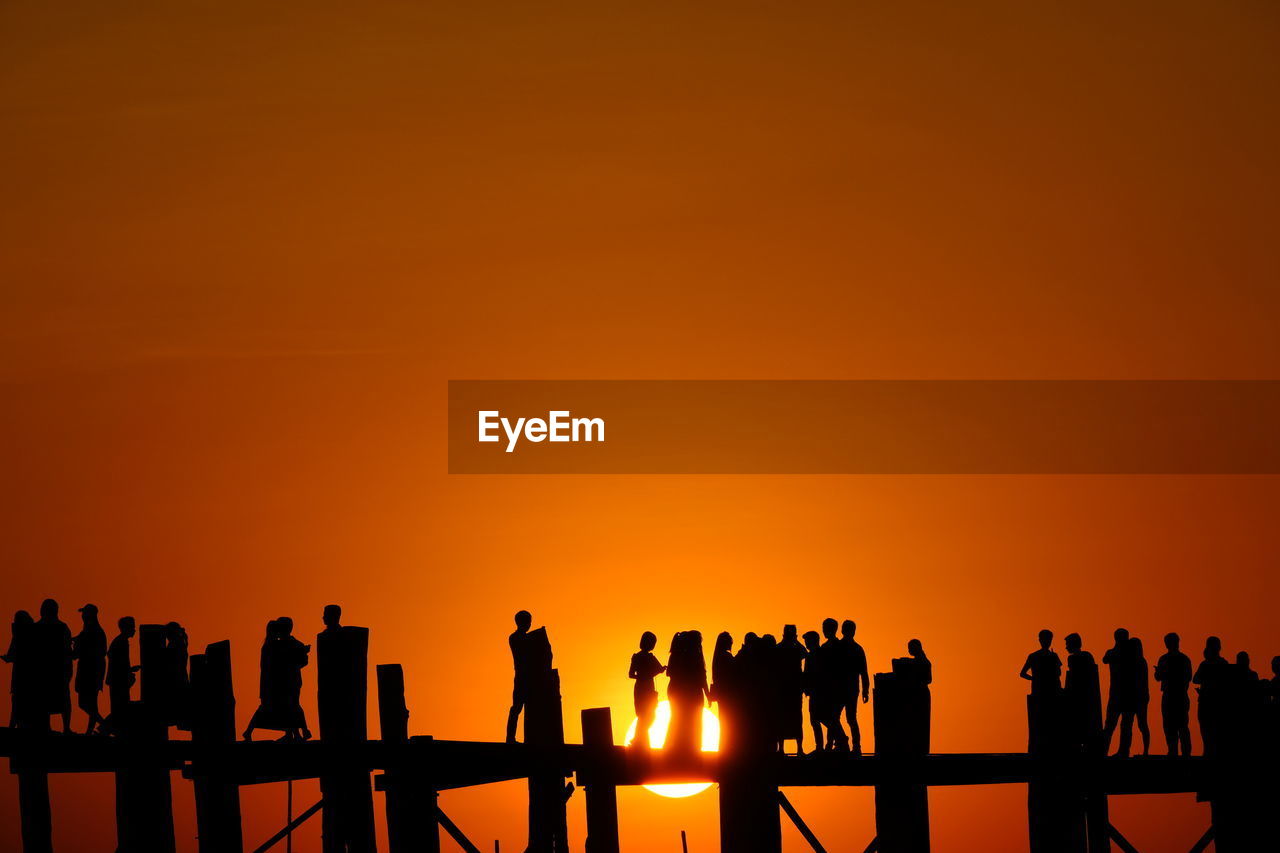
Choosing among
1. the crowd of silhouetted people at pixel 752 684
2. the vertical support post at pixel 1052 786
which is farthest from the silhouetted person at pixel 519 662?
the vertical support post at pixel 1052 786

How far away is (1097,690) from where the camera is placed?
17.5 m

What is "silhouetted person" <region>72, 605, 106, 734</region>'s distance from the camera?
63.0 ft

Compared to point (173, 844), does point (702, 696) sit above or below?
above

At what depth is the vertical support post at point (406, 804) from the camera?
16281mm

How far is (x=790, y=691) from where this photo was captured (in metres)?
16.7

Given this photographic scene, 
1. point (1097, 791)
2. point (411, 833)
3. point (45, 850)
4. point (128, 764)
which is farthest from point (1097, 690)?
point (45, 850)

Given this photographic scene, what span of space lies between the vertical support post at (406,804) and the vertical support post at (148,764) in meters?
2.52

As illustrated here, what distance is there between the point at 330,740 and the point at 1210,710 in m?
8.81

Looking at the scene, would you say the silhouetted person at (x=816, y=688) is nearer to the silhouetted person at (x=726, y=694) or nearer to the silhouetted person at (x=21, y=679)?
the silhouetted person at (x=726, y=694)

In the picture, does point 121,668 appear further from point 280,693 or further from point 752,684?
point 752,684

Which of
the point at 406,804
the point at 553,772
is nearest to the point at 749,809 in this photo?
the point at 553,772

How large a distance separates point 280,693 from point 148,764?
163 cm

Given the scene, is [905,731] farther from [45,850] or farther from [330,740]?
[45,850]

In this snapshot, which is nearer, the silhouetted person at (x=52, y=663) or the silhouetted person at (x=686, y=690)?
the silhouetted person at (x=686, y=690)
